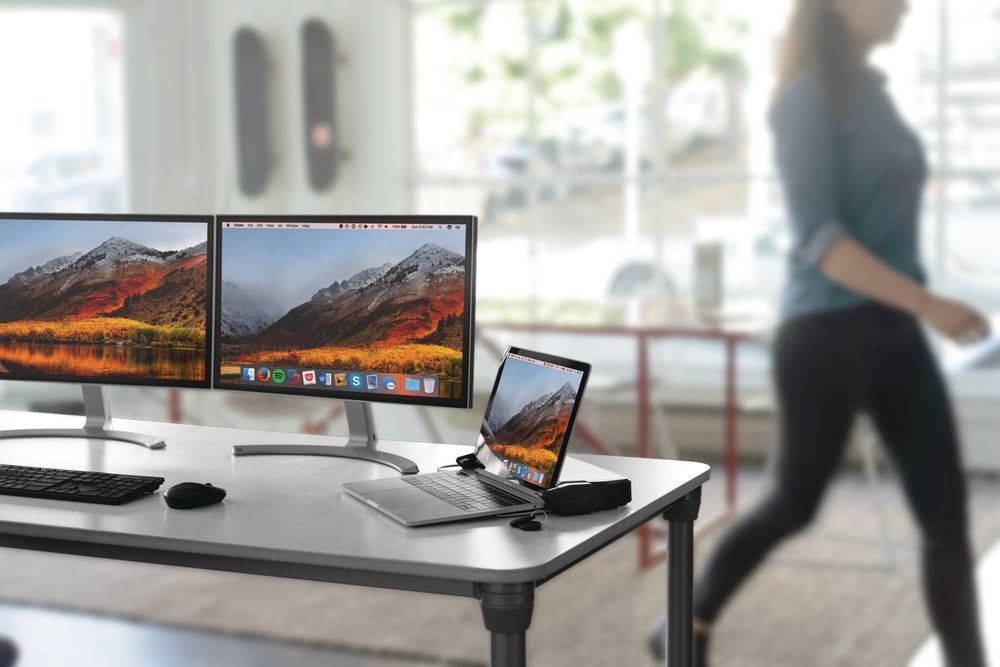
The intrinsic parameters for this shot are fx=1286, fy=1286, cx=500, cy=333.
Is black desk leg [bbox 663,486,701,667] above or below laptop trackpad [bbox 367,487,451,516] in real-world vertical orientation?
below

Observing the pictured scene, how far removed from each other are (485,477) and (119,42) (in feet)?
11.8

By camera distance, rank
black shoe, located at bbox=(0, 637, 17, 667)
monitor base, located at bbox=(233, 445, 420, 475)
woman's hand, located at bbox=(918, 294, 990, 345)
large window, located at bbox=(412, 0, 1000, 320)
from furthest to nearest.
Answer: large window, located at bbox=(412, 0, 1000, 320) < black shoe, located at bbox=(0, 637, 17, 667) < woman's hand, located at bbox=(918, 294, 990, 345) < monitor base, located at bbox=(233, 445, 420, 475)

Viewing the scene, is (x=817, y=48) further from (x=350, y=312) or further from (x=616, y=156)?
(x=616, y=156)

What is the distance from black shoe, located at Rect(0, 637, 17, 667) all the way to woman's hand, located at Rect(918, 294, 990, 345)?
7.12ft

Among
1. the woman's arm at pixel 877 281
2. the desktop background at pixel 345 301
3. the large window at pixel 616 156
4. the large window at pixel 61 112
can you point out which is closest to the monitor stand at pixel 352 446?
the desktop background at pixel 345 301

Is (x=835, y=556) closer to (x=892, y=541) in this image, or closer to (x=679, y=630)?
(x=892, y=541)

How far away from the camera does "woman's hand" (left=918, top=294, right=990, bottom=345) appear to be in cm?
275

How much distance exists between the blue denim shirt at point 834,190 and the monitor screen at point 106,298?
4.24 feet

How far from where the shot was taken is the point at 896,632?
310cm

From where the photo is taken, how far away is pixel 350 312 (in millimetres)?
1910

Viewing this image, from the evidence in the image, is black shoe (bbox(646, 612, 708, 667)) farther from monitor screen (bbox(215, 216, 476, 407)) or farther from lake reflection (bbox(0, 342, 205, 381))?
lake reflection (bbox(0, 342, 205, 381))

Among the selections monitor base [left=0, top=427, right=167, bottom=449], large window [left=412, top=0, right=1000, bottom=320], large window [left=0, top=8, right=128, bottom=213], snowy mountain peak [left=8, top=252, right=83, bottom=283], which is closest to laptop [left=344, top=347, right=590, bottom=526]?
monitor base [left=0, top=427, right=167, bottom=449]

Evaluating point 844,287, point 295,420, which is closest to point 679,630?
point 844,287

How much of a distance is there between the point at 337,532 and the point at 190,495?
0.75 feet
